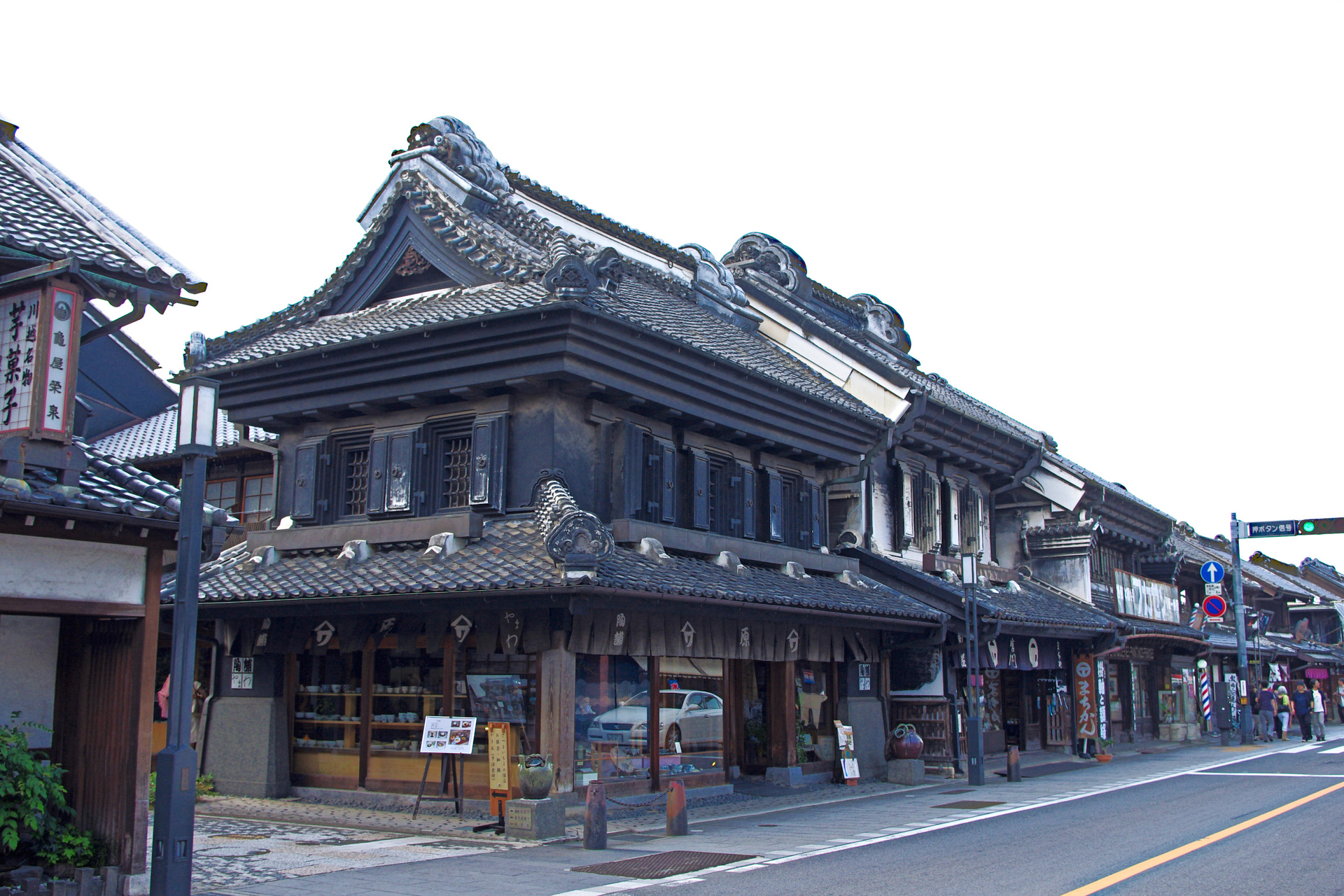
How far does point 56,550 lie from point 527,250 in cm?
1142

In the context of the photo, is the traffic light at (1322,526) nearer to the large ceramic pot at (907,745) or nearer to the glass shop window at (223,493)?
the large ceramic pot at (907,745)

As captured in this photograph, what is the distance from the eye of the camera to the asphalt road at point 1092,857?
35.3 feet

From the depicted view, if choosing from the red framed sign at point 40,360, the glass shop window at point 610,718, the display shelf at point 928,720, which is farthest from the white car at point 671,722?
the red framed sign at point 40,360

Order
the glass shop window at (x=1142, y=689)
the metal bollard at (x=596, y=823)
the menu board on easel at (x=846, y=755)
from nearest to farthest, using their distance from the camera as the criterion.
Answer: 1. the metal bollard at (x=596, y=823)
2. the menu board on easel at (x=846, y=755)
3. the glass shop window at (x=1142, y=689)

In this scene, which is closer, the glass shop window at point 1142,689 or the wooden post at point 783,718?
the wooden post at point 783,718

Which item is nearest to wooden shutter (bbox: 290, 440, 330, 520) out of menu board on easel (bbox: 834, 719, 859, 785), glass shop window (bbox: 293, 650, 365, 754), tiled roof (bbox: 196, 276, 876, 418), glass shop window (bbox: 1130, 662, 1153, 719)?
tiled roof (bbox: 196, 276, 876, 418)

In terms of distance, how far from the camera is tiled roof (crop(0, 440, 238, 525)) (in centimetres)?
939

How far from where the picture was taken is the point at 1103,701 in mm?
32281

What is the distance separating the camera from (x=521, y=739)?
53.1 ft

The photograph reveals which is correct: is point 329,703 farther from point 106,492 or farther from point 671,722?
point 106,492

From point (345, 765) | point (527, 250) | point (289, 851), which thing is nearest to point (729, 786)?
point (345, 765)

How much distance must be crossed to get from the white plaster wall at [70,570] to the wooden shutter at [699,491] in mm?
10235

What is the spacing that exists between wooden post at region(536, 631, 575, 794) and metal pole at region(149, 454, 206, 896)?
269 inches

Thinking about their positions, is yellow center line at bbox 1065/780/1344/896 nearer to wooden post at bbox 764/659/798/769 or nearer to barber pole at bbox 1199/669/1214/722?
wooden post at bbox 764/659/798/769
